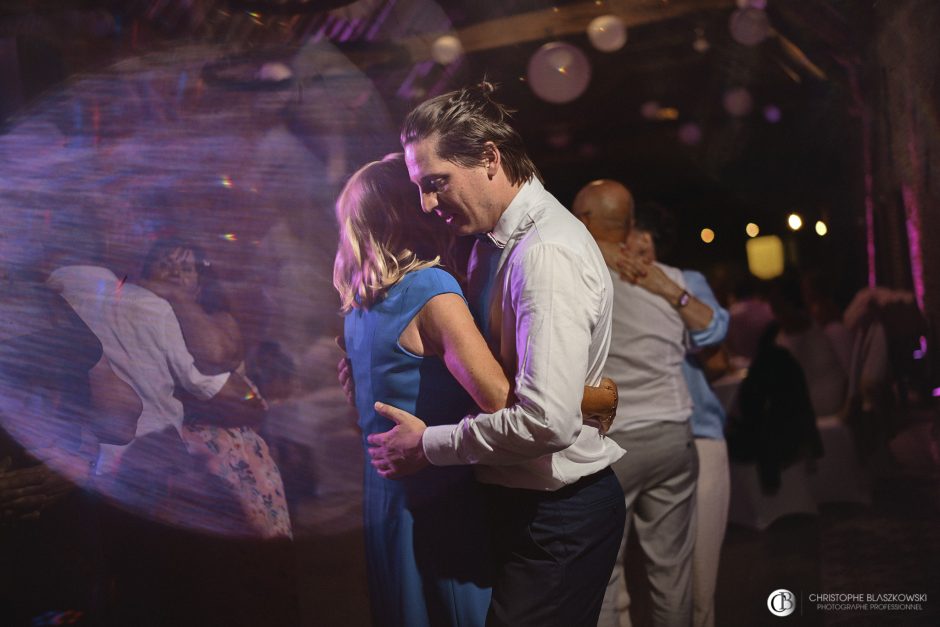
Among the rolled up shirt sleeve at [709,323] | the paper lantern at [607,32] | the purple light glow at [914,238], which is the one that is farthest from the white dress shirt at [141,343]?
the purple light glow at [914,238]

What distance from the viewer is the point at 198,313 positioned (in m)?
2.23

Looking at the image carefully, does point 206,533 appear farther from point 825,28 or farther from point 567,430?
point 825,28

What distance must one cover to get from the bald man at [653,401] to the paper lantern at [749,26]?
282cm

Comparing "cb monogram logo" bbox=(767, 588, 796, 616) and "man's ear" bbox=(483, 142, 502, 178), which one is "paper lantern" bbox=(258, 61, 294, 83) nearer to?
"man's ear" bbox=(483, 142, 502, 178)

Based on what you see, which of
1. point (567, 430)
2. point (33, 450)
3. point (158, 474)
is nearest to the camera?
point (567, 430)

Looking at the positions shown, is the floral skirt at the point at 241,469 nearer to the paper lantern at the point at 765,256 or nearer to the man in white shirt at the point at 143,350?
the man in white shirt at the point at 143,350

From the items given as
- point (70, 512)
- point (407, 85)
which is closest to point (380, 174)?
point (70, 512)

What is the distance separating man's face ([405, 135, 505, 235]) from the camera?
138 centimetres

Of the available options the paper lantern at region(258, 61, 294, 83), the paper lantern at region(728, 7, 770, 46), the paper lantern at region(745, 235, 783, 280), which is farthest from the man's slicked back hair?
the paper lantern at region(745, 235, 783, 280)

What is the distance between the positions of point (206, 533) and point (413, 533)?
2.62 feet

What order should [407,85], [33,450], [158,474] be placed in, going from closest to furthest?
[33,450] → [158,474] → [407,85]

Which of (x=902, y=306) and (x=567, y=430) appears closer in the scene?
(x=567, y=430)

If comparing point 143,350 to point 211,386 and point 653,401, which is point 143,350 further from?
point 653,401

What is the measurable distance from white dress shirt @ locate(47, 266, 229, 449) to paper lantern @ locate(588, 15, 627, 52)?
9.58 feet
